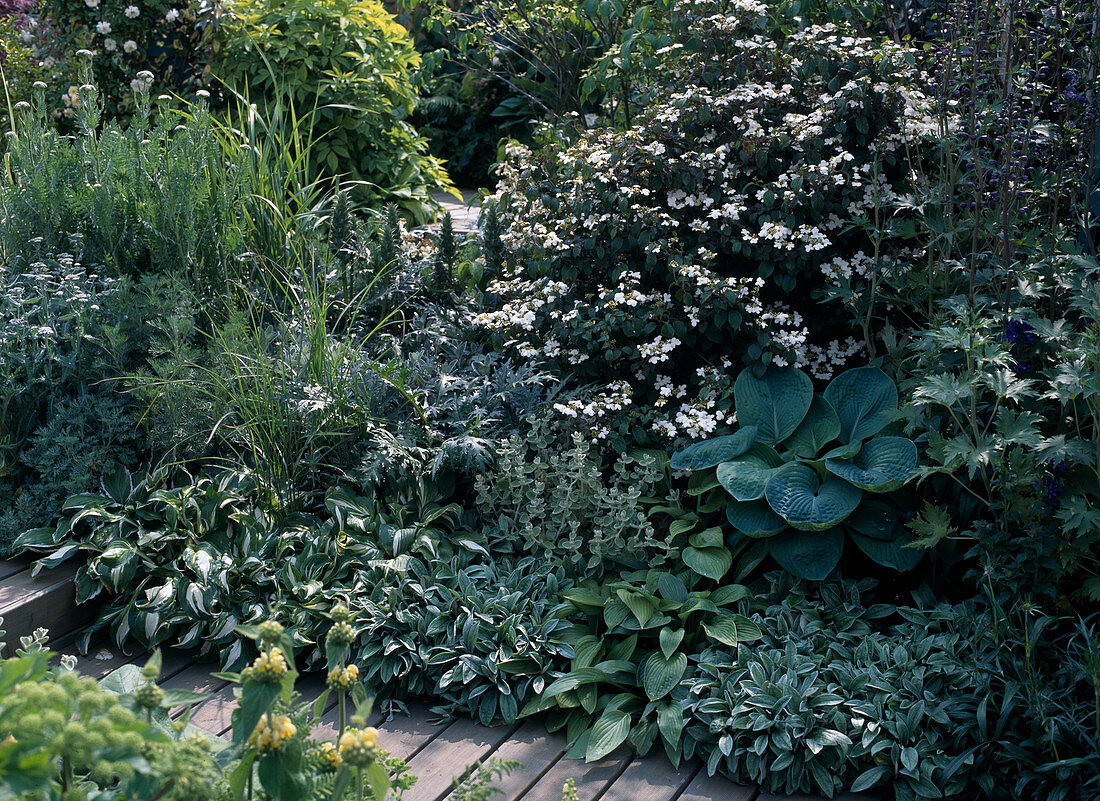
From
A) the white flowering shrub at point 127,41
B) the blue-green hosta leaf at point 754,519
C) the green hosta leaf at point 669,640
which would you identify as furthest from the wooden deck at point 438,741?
the white flowering shrub at point 127,41

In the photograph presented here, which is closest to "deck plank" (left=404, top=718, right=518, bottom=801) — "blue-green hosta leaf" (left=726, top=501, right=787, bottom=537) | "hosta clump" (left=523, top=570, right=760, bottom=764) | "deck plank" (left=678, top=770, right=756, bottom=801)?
"hosta clump" (left=523, top=570, right=760, bottom=764)

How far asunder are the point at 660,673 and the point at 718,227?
68.3 inches

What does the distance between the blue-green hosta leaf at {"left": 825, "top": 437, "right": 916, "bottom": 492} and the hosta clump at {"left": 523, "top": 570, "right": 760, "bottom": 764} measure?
19.1 inches

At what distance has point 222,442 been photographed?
3359 millimetres

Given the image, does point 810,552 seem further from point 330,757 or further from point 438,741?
point 330,757

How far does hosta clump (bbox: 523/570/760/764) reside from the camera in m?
2.46

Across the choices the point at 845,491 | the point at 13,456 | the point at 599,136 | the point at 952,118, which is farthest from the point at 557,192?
the point at 13,456

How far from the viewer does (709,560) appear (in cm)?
286

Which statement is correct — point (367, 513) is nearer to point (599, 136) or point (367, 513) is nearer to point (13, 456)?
point (13, 456)

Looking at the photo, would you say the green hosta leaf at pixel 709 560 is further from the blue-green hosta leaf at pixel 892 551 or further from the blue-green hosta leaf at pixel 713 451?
the blue-green hosta leaf at pixel 892 551

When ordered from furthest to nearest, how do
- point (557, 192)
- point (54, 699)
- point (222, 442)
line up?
point (557, 192), point (222, 442), point (54, 699)

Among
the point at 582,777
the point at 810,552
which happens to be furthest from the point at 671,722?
the point at 810,552

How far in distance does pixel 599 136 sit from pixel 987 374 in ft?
6.93

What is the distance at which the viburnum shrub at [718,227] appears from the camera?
10.9 feet
